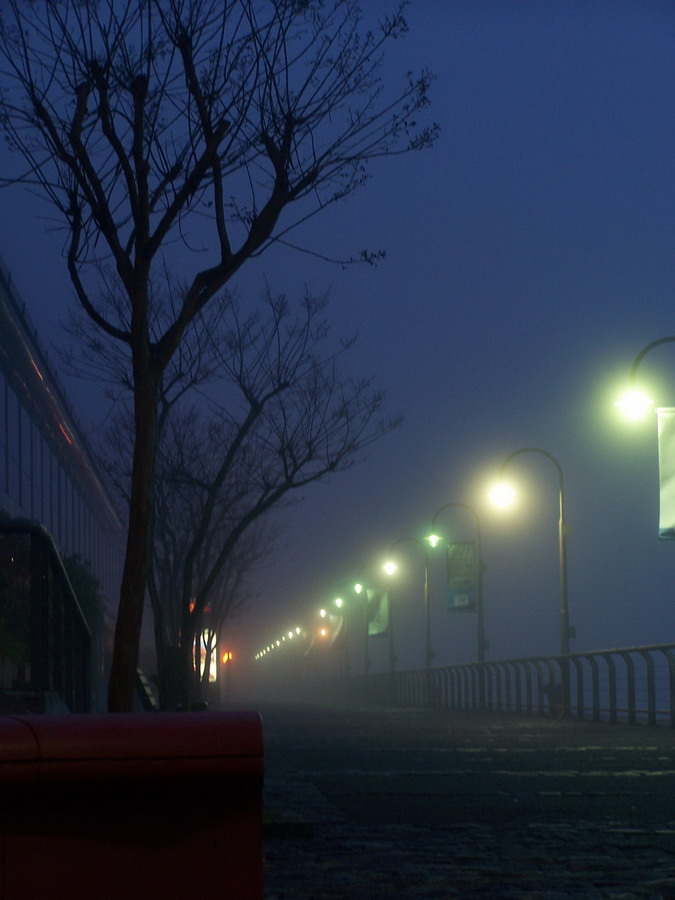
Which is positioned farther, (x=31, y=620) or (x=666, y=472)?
(x=666, y=472)

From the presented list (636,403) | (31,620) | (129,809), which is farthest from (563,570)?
(129,809)

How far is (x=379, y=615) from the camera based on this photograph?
193ft

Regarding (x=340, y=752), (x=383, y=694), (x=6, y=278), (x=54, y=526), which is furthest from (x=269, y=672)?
(x=340, y=752)

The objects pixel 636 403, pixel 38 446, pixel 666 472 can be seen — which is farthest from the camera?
pixel 38 446

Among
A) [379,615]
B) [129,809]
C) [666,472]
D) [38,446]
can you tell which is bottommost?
[129,809]

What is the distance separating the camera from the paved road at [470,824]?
580cm

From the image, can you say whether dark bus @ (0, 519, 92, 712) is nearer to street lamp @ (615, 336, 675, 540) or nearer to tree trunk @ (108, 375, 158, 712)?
tree trunk @ (108, 375, 158, 712)

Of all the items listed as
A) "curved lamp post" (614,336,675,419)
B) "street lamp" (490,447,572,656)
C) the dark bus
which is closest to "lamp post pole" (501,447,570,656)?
"street lamp" (490,447,572,656)

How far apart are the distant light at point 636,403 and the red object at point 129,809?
1952 centimetres

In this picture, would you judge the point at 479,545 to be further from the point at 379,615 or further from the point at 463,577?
the point at 379,615

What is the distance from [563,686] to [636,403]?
8.61m

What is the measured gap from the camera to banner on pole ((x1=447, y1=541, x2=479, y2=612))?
4416 cm

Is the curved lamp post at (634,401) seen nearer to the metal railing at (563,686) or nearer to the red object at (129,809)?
the metal railing at (563,686)

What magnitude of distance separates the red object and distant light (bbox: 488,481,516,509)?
1329 inches
